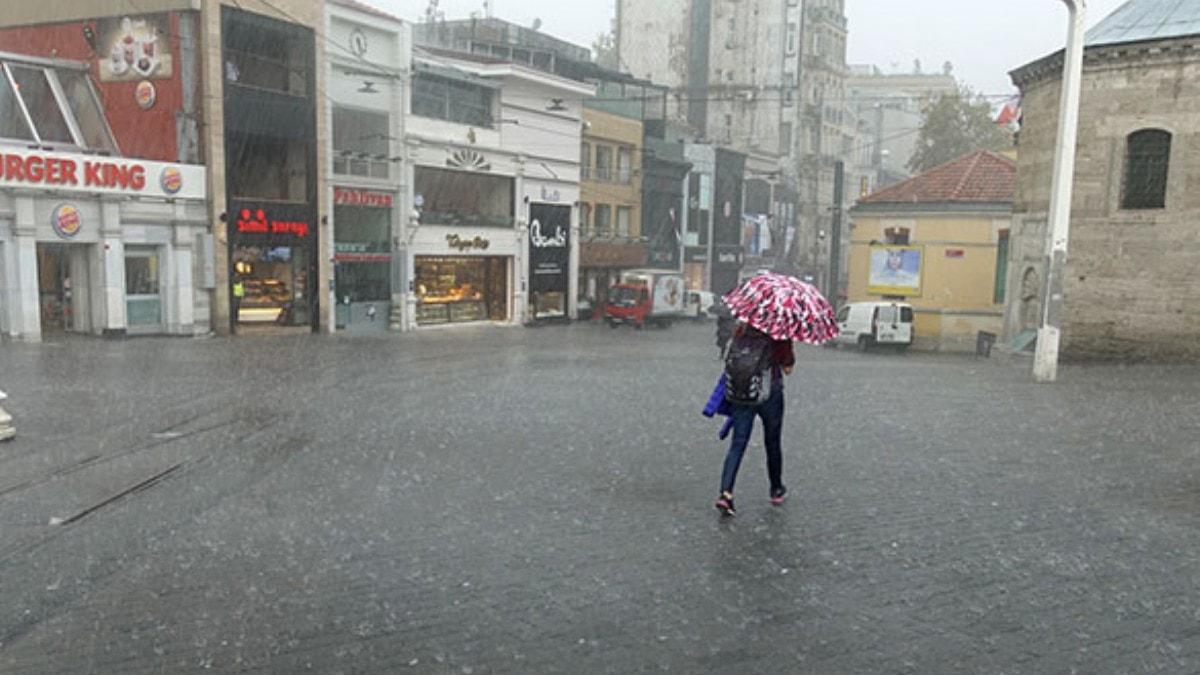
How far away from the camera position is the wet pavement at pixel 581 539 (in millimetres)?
4980

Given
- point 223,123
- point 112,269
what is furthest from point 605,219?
Answer: point 112,269

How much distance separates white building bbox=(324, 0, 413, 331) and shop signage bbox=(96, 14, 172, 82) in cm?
537

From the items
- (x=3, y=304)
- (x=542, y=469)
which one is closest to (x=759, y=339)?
(x=542, y=469)

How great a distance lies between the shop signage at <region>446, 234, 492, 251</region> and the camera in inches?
1416

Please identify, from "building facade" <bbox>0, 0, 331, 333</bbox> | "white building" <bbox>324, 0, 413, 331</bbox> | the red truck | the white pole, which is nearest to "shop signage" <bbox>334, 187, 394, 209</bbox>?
"white building" <bbox>324, 0, 413, 331</bbox>

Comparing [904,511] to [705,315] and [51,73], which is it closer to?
[51,73]

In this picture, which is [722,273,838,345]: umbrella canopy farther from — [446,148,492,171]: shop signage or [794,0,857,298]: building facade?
[794,0,857,298]: building facade

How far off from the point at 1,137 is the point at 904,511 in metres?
25.1

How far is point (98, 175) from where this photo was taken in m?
23.6

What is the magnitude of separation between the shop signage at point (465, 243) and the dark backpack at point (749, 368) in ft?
97.1

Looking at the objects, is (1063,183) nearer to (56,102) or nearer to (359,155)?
(359,155)

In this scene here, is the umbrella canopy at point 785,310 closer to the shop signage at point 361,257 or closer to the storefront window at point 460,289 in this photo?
the shop signage at point 361,257

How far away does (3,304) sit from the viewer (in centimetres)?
2245

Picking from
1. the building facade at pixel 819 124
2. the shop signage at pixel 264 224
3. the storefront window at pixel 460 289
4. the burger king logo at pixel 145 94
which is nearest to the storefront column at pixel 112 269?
the shop signage at pixel 264 224
